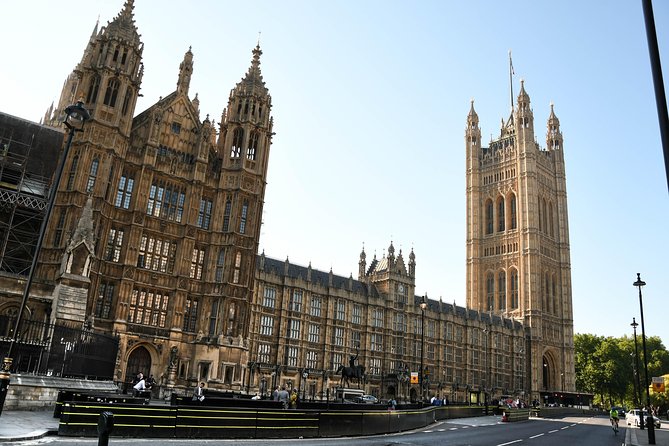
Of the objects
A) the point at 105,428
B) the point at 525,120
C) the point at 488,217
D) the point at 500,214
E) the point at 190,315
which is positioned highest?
the point at 525,120

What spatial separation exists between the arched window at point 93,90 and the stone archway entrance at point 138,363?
16.0 metres

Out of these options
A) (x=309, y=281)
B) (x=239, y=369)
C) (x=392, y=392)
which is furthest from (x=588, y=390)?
(x=239, y=369)

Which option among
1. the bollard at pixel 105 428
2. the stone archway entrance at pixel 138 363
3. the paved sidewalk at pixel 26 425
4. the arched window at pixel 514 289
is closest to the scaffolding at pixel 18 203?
the stone archway entrance at pixel 138 363

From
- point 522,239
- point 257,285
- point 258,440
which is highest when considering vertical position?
point 522,239

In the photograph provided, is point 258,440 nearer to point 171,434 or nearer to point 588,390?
point 171,434

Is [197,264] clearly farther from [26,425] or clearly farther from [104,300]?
[26,425]

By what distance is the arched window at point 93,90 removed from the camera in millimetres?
34562

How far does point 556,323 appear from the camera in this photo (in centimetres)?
11325

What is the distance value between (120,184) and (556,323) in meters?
102

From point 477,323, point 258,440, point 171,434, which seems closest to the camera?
point 171,434

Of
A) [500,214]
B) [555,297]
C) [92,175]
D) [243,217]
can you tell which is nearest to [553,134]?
[500,214]

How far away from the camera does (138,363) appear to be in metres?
33.0

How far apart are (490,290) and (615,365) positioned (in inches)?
1117

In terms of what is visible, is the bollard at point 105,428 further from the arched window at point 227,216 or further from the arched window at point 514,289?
the arched window at point 514,289
